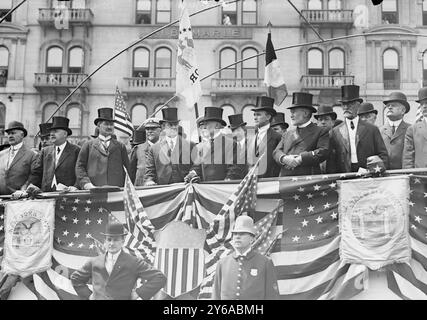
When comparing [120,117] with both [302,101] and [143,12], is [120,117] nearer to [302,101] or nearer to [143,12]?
[302,101]

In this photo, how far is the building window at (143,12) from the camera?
104 ft

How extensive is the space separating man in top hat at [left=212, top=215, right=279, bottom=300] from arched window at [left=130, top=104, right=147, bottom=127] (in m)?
25.4

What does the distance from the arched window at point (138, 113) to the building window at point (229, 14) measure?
20.6 ft

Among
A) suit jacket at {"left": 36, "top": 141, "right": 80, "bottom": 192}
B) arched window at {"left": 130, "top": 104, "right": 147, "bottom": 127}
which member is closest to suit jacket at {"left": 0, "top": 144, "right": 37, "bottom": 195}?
suit jacket at {"left": 36, "top": 141, "right": 80, "bottom": 192}

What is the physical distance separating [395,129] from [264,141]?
1.88 metres

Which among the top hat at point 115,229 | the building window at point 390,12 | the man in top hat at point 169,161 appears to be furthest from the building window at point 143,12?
the top hat at point 115,229

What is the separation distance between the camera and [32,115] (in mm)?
31047

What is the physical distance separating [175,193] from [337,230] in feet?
6.44

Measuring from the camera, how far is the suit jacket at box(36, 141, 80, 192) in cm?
828

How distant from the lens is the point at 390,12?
3125cm

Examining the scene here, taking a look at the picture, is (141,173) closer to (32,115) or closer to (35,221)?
(35,221)

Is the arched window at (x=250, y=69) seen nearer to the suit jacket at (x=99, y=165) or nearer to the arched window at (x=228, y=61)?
the arched window at (x=228, y=61)

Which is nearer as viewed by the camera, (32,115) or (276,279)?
(276,279)
